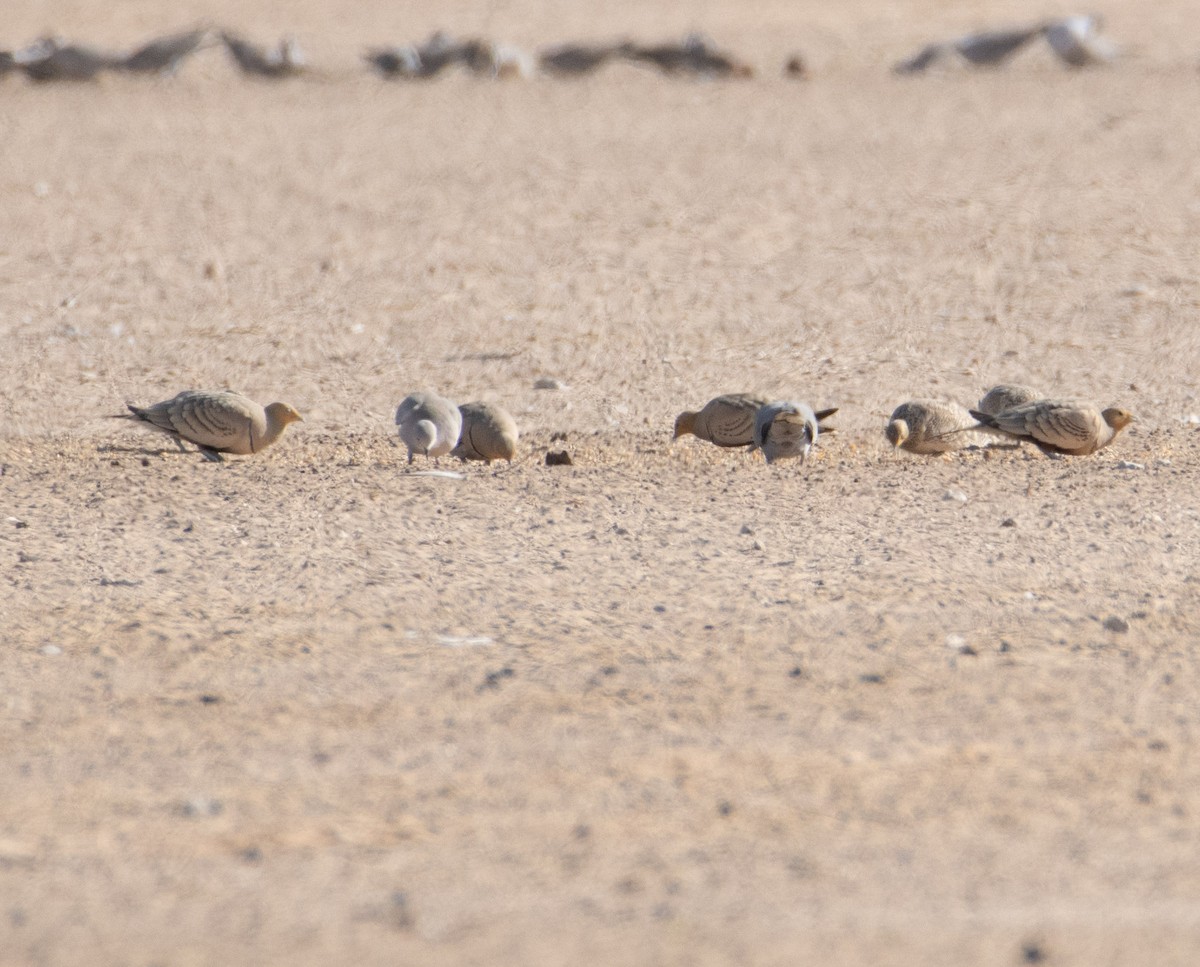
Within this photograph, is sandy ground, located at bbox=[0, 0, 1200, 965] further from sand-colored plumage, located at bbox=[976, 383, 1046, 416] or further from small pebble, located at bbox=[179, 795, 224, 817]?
sand-colored plumage, located at bbox=[976, 383, 1046, 416]

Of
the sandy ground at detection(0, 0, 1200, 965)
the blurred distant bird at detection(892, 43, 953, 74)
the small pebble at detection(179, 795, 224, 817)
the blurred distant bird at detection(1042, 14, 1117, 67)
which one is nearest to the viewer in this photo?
the sandy ground at detection(0, 0, 1200, 965)

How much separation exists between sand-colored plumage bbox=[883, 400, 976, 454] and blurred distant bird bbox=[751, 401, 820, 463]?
0.37 metres

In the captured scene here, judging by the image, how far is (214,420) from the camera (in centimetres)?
651

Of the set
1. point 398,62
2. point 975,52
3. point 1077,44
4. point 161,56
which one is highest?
point 1077,44

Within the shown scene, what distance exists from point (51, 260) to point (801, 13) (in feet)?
44.3

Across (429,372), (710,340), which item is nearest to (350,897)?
(429,372)

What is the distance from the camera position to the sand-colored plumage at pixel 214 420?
6.51m

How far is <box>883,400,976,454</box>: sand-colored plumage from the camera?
21.9 feet

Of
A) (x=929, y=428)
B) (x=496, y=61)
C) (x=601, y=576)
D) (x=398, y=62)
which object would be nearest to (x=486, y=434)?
(x=601, y=576)

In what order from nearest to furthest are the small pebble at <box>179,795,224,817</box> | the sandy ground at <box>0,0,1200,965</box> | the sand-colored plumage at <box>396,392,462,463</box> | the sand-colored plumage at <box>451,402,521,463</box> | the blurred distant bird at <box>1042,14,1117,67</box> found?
the sandy ground at <box>0,0,1200,965</box>
the small pebble at <box>179,795,224,817</box>
the sand-colored plumage at <box>396,392,462,463</box>
the sand-colored plumage at <box>451,402,521,463</box>
the blurred distant bird at <box>1042,14,1117,67</box>

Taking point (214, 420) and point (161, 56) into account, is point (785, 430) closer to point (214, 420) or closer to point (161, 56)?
point (214, 420)

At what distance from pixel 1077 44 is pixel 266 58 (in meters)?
8.41

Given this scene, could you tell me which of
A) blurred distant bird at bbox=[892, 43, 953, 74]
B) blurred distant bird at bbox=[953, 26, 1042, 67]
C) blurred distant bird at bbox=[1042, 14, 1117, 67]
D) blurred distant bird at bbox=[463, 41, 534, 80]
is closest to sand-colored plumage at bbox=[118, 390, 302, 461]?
blurred distant bird at bbox=[463, 41, 534, 80]

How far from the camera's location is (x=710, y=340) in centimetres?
894
